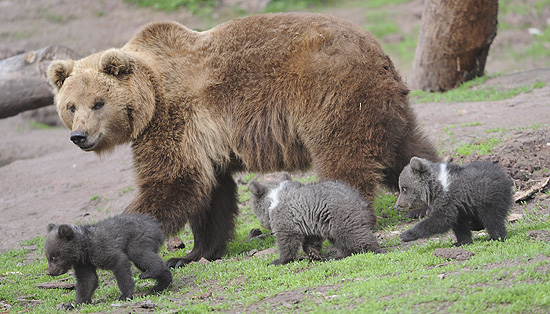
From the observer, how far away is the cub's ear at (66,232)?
5.89m

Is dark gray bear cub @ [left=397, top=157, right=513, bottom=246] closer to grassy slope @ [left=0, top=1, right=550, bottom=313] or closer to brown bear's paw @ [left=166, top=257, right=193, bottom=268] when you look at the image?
grassy slope @ [left=0, top=1, right=550, bottom=313]

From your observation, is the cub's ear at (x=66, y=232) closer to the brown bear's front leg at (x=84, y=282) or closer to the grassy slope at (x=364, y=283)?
the brown bear's front leg at (x=84, y=282)

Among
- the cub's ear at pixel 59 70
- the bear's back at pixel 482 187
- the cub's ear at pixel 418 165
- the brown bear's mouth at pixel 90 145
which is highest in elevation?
the cub's ear at pixel 59 70

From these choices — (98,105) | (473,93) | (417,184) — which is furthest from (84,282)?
(473,93)

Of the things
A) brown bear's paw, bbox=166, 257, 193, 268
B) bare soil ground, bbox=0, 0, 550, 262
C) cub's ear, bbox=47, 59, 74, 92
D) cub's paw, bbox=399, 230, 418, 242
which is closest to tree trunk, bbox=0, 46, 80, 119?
bare soil ground, bbox=0, 0, 550, 262

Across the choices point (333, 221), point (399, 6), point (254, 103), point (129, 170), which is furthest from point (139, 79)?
point (399, 6)

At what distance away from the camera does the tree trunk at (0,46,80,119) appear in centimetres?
1134

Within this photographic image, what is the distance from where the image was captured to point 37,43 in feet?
64.7

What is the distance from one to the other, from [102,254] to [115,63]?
2579 mm

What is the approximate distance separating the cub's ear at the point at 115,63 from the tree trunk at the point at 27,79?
4212 millimetres

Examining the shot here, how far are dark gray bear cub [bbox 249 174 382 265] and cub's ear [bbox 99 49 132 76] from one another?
8.08ft

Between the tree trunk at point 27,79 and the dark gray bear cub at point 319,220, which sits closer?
the dark gray bear cub at point 319,220

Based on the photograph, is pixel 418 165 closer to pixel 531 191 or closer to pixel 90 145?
pixel 531 191

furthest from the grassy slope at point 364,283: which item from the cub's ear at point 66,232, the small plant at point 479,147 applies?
the small plant at point 479,147
